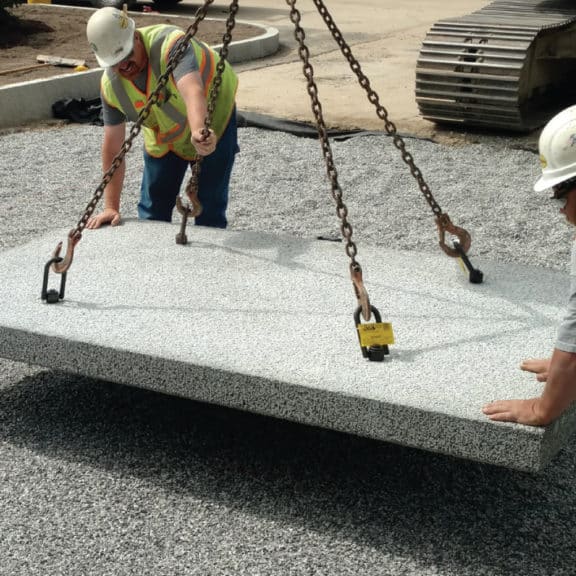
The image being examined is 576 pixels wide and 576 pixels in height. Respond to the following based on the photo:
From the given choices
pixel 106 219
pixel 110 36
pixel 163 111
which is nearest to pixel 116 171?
pixel 106 219

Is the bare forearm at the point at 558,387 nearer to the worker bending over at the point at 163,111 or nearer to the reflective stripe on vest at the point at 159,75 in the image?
the worker bending over at the point at 163,111

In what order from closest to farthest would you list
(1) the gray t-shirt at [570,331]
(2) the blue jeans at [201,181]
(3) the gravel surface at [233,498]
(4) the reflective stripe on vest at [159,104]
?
1. (1) the gray t-shirt at [570,331]
2. (3) the gravel surface at [233,498]
3. (4) the reflective stripe on vest at [159,104]
4. (2) the blue jeans at [201,181]

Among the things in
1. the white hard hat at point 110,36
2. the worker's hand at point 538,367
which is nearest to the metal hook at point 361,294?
the worker's hand at point 538,367

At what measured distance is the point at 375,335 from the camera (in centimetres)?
312

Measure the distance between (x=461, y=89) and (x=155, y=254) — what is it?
15.8 ft

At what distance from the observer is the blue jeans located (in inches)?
191

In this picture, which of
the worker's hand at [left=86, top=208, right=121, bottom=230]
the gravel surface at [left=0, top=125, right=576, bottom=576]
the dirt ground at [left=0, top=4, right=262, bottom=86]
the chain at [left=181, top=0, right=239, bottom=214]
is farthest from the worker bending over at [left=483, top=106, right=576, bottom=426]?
the dirt ground at [left=0, top=4, right=262, bottom=86]

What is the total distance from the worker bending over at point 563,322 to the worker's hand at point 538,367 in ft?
0.96

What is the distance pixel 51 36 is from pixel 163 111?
29.3ft

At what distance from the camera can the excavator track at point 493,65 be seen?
7.98 metres

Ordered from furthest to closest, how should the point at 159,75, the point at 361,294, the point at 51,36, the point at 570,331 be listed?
the point at 51,36 → the point at 159,75 → the point at 361,294 → the point at 570,331

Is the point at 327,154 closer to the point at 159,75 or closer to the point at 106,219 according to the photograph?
the point at 159,75

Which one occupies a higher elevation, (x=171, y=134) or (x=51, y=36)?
(x=171, y=134)

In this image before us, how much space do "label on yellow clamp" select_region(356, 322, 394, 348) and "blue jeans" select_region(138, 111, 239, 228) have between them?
6.49 feet
